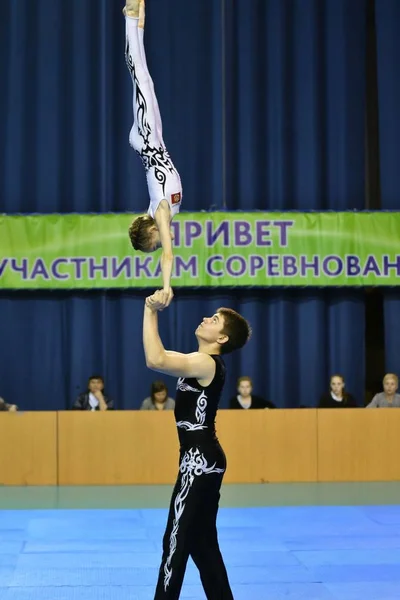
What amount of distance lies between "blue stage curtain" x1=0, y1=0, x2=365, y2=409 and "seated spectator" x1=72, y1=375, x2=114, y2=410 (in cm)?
187

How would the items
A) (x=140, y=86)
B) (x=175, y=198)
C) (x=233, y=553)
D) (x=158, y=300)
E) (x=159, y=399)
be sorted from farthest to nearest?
(x=159, y=399) → (x=233, y=553) → (x=140, y=86) → (x=175, y=198) → (x=158, y=300)

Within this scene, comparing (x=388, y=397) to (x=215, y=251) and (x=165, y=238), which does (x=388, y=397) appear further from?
(x=165, y=238)

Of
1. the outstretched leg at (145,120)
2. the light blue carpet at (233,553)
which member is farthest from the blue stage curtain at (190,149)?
the outstretched leg at (145,120)

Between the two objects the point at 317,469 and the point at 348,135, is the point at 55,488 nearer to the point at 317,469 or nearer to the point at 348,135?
the point at 317,469

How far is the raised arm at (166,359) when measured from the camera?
4.98 meters

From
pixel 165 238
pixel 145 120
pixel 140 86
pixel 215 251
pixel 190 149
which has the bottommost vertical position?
pixel 165 238

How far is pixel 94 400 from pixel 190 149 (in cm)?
417

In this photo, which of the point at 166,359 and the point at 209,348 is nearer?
the point at 166,359

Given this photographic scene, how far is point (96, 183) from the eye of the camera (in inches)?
568

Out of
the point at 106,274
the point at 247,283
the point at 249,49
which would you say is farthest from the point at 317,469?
the point at 249,49

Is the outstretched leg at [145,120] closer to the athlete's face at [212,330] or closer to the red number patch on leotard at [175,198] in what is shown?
the red number patch on leotard at [175,198]

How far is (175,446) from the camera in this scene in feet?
38.6

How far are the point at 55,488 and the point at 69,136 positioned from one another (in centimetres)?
531

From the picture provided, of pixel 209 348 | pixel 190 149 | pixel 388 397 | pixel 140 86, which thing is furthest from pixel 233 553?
pixel 190 149
